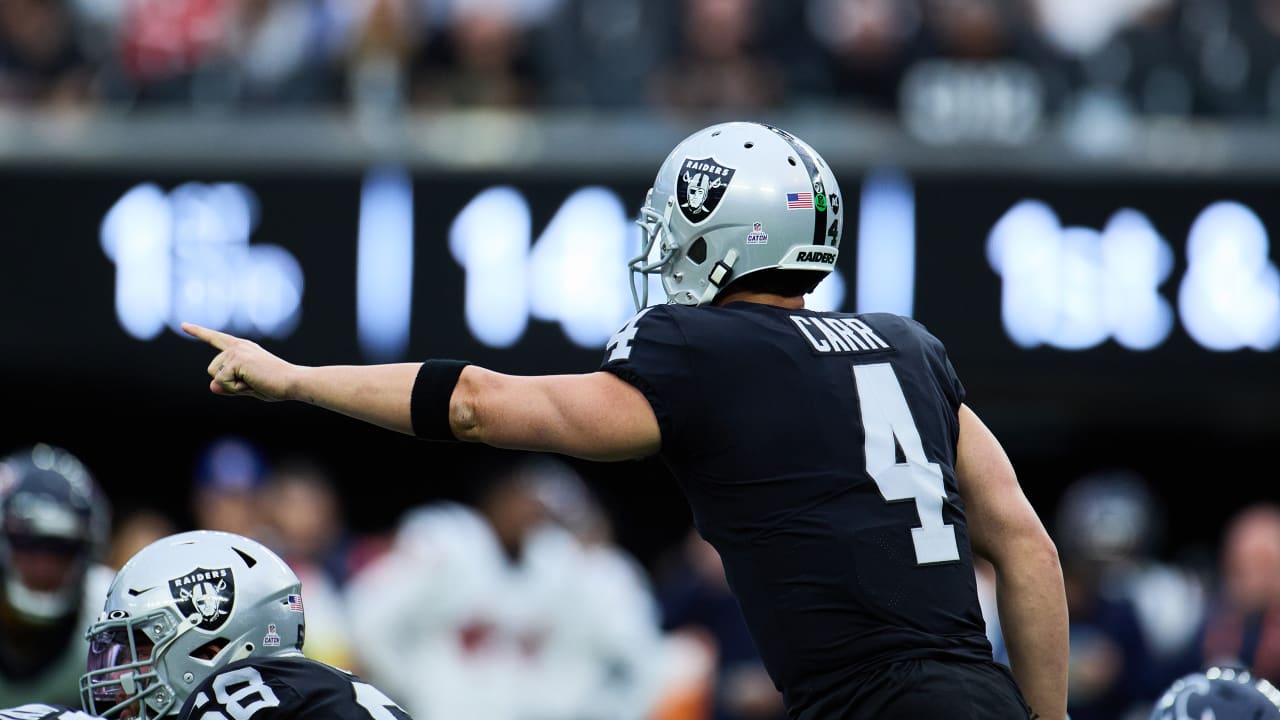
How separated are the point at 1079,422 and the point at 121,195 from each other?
6526 millimetres

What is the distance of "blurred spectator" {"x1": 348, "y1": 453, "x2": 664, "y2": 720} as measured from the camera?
9.52 m

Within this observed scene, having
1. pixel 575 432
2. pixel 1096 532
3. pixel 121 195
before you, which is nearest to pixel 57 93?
pixel 121 195

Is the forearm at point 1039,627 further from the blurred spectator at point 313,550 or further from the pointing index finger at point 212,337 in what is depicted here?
the blurred spectator at point 313,550

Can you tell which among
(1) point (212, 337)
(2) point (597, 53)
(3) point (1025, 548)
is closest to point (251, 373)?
(1) point (212, 337)

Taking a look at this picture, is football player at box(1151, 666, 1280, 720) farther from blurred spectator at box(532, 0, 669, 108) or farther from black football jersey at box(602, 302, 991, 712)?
blurred spectator at box(532, 0, 669, 108)

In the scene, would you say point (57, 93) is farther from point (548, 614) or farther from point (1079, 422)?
point (1079, 422)

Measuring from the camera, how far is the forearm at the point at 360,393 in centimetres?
373

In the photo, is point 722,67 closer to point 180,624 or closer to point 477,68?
point 477,68

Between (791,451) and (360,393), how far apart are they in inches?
34.5

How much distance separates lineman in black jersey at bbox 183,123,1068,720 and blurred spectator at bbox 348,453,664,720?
5.84 meters

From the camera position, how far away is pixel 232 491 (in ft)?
32.4

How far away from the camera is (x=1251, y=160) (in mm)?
9906

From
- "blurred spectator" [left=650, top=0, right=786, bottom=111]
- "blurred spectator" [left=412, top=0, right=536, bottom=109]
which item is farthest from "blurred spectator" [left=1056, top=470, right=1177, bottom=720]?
"blurred spectator" [left=412, top=0, right=536, bottom=109]

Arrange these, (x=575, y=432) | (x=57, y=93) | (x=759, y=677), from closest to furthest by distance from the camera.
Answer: (x=575, y=432) → (x=759, y=677) → (x=57, y=93)
